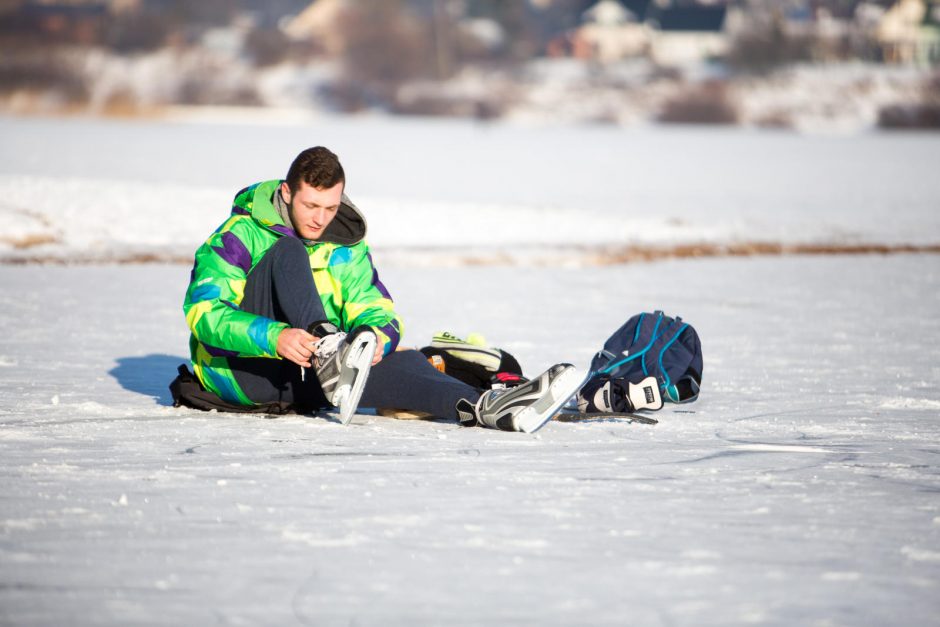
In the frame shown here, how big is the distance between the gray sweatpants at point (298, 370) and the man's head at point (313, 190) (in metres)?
0.10

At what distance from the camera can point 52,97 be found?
40.9 metres

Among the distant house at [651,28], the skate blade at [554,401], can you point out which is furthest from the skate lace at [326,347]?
the distant house at [651,28]

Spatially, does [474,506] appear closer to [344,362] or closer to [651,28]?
[344,362]

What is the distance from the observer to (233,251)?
15.0 feet

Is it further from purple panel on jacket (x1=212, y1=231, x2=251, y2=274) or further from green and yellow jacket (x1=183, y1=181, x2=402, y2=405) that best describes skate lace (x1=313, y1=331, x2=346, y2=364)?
purple panel on jacket (x1=212, y1=231, x2=251, y2=274)

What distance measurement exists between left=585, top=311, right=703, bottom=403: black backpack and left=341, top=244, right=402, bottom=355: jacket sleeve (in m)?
0.98

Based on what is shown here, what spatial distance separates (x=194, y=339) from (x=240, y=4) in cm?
9557

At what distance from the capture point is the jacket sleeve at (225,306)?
434 cm

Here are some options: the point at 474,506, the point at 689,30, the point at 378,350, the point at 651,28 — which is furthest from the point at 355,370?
the point at 651,28

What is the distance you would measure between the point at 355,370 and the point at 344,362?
5cm

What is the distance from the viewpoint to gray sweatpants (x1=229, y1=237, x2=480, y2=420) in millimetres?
4480

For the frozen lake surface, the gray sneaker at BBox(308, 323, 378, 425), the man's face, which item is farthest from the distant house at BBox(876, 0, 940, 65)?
the gray sneaker at BBox(308, 323, 378, 425)

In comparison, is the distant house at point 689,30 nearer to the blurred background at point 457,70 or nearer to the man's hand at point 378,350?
the blurred background at point 457,70

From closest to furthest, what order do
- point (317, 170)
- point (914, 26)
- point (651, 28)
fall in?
point (317, 170)
point (914, 26)
point (651, 28)
